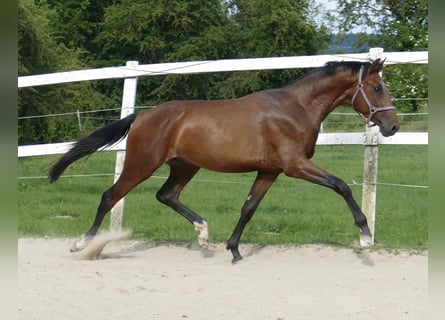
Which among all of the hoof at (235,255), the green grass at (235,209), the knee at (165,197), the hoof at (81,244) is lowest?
the green grass at (235,209)

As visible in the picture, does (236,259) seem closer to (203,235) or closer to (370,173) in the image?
(203,235)

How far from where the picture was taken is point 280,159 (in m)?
5.57

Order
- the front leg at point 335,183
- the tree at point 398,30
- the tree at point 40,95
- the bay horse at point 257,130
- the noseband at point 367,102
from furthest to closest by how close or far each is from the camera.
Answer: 1. the tree at point 398,30
2. the tree at point 40,95
3. the bay horse at point 257,130
4. the noseband at point 367,102
5. the front leg at point 335,183

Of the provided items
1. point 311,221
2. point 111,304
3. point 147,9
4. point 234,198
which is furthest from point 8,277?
point 147,9

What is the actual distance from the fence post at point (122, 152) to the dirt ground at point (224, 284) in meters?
0.47

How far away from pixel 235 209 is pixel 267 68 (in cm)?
304

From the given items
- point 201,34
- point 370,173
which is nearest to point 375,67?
point 370,173

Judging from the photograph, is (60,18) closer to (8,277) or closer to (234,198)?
(234,198)

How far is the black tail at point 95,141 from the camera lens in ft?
20.3

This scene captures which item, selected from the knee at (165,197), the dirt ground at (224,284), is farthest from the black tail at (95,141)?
the dirt ground at (224,284)

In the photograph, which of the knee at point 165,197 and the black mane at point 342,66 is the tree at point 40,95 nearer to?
the knee at point 165,197

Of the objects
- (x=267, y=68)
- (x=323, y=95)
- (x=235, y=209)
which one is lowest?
(x=235, y=209)

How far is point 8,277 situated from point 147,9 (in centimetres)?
3343

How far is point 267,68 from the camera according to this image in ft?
21.2
